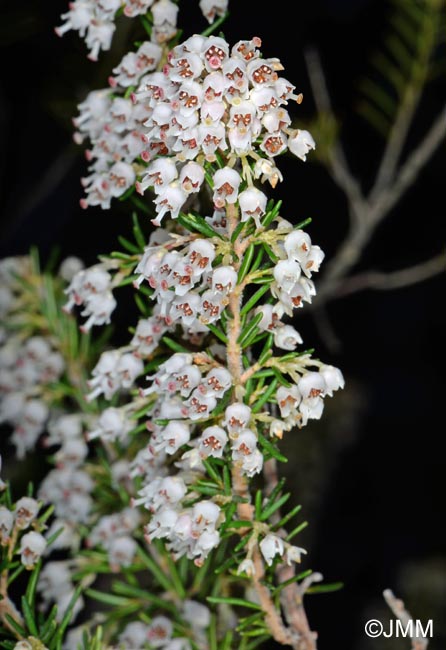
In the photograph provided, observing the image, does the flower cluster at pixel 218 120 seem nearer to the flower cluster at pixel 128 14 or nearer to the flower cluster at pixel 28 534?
the flower cluster at pixel 128 14

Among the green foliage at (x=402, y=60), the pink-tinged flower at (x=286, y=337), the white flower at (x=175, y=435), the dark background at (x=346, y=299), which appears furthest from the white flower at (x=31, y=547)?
the green foliage at (x=402, y=60)

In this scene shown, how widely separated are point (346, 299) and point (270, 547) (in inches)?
45.5

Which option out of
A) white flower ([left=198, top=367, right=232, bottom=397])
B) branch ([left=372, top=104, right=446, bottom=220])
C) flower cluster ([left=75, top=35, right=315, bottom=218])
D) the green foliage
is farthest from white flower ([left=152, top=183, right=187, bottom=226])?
the green foliage

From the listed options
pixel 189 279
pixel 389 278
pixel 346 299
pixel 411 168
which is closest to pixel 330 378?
pixel 189 279

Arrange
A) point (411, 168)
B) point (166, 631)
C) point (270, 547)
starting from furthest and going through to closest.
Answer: point (411, 168) → point (166, 631) → point (270, 547)

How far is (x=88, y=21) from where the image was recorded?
2.19 feet

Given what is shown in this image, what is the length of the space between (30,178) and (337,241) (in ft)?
1.91

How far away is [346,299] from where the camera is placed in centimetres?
170

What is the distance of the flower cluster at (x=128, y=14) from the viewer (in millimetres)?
630

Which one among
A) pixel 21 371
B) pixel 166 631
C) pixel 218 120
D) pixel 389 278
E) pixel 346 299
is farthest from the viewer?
pixel 346 299

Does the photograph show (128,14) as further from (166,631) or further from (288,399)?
(166,631)

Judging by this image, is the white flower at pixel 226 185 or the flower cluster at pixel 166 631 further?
the flower cluster at pixel 166 631

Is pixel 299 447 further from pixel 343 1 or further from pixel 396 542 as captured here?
pixel 343 1

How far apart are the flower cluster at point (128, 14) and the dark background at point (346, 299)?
21.1 inches
